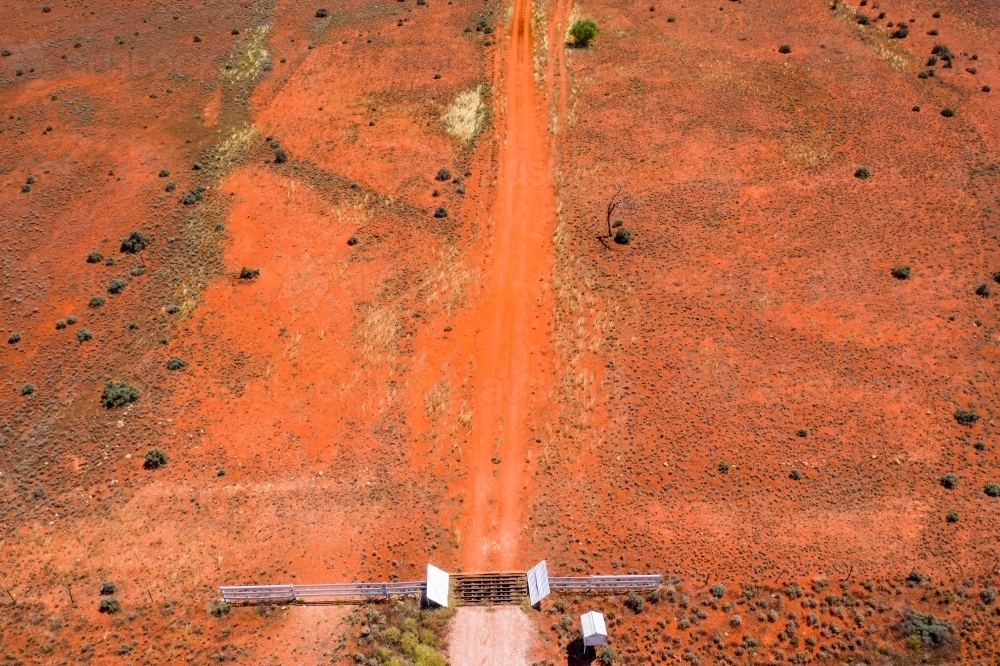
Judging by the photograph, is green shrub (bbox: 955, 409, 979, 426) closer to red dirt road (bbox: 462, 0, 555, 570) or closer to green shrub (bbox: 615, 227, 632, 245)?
green shrub (bbox: 615, 227, 632, 245)

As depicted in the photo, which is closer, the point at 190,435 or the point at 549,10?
the point at 190,435

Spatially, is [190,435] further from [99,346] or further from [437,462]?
[437,462]

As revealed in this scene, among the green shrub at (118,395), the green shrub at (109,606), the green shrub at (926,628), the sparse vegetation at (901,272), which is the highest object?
the sparse vegetation at (901,272)

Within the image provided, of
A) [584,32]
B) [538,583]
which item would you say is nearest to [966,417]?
[538,583]

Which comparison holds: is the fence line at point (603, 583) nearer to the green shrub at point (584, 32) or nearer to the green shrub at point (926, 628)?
the green shrub at point (926, 628)

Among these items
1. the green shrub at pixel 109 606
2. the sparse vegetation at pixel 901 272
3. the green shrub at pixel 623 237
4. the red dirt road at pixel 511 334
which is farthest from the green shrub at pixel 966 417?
→ the green shrub at pixel 109 606

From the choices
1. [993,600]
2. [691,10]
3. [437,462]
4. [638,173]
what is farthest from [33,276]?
[691,10]
